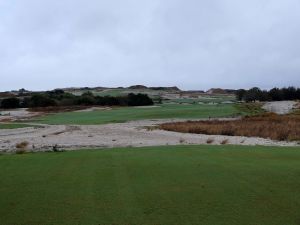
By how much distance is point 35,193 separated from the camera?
32.6 ft

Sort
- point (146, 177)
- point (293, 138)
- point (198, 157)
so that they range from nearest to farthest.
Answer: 1. point (146, 177)
2. point (198, 157)
3. point (293, 138)

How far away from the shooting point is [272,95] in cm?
14962

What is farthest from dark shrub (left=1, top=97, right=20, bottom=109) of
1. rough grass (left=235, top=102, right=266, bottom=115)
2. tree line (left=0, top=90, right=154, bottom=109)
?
rough grass (left=235, top=102, right=266, bottom=115)

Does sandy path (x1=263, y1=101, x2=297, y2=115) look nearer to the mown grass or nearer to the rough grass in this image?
the rough grass

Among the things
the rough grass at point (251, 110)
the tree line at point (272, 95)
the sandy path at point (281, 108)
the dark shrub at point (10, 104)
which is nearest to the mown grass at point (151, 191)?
the rough grass at point (251, 110)

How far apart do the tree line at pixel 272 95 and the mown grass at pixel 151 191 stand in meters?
136

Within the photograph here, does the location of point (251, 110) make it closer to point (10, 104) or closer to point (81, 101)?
point (81, 101)

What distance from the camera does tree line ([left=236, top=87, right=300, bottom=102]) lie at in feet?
481

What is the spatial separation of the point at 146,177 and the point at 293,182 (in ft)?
11.3

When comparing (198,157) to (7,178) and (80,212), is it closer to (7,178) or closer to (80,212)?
(7,178)

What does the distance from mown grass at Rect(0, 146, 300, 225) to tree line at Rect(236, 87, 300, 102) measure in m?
136

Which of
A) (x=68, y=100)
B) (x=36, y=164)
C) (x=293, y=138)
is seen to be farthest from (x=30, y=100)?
(x=36, y=164)

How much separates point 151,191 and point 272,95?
145 m

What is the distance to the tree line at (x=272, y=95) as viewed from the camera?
147 meters
